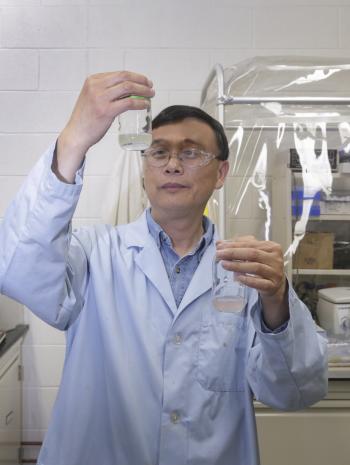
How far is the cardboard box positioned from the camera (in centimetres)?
178

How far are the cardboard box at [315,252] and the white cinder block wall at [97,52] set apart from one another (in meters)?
0.88

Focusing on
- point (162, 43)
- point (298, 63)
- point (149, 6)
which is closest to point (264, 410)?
point (298, 63)

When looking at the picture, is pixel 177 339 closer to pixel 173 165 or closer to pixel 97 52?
pixel 173 165

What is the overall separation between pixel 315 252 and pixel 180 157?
0.90 m

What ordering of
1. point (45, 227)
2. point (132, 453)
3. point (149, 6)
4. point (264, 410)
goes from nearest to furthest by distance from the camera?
1. point (45, 227)
2. point (132, 453)
3. point (264, 410)
4. point (149, 6)

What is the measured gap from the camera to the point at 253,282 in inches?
32.7

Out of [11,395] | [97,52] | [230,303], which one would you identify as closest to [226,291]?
[230,303]

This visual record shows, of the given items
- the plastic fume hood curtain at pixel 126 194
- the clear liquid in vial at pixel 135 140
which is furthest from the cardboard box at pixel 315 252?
the clear liquid in vial at pixel 135 140

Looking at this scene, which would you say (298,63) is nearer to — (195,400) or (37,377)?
(195,400)

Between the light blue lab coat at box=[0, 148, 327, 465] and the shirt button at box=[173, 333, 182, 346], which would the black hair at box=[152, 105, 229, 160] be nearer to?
→ the light blue lab coat at box=[0, 148, 327, 465]

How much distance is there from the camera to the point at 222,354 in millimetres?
1078

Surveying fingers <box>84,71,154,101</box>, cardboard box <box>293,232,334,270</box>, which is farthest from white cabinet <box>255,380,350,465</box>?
fingers <box>84,71,154,101</box>

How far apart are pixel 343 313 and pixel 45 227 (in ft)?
4.33

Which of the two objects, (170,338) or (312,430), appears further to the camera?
(312,430)
